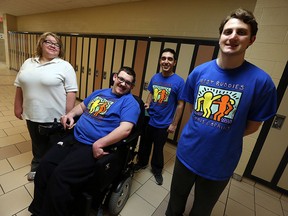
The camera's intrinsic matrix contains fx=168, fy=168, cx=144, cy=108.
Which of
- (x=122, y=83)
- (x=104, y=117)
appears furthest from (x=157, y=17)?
(x=104, y=117)

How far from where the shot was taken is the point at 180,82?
1.91m

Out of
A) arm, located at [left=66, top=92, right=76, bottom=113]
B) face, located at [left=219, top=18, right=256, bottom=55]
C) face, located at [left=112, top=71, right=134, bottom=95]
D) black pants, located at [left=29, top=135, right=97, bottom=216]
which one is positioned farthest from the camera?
arm, located at [left=66, top=92, right=76, bottom=113]

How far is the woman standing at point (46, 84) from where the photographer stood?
1525 millimetres

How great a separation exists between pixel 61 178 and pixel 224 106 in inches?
45.8

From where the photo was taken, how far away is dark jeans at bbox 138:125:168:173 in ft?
6.58

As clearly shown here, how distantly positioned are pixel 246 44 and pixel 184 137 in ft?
2.23

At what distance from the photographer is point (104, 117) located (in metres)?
1.48

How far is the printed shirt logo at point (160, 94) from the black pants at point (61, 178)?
3.18 feet

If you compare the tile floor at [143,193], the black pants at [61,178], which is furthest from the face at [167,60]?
the tile floor at [143,193]

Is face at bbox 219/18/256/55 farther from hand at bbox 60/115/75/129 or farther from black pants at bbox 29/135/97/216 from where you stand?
hand at bbox 60/115/75/129

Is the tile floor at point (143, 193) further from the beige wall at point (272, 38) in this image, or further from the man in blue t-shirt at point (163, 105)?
the beige wall at point (272, 38)

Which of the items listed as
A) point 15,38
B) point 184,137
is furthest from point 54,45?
point 15,38

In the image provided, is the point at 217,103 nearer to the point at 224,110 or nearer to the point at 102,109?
the point at 224,110

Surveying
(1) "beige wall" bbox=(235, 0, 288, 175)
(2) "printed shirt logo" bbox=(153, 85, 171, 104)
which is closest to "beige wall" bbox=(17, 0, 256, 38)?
(1) "beige wall" bbox=(235, 0, 288, 175)
